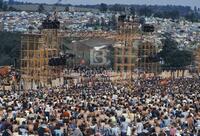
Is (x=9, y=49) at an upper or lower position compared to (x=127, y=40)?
lower

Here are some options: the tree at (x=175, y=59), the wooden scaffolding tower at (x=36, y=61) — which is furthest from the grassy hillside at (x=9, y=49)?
the wooden scaffolding tower at (x=36, y=61)

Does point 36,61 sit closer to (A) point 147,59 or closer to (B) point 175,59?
(A) point 147,59

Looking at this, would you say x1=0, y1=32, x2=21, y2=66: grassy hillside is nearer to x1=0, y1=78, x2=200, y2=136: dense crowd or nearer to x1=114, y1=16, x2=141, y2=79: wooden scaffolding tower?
x1=114, y1=16, x2=141, y2=79: wooden scaffolding tower

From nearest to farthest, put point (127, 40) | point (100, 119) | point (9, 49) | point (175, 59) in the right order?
point (100, 119) → point (127, 40) → point (175, 59) → point (9, 49)

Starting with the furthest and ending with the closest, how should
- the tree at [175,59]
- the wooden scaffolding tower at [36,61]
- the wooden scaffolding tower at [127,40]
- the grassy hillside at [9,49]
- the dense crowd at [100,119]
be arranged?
the tree at [175,59] → the grassy hillside at [9,49] → the wooden scaffolding tower at [127,40] → the wooden scaffolding tower at [36,61] → the dense crowd at [100,119]

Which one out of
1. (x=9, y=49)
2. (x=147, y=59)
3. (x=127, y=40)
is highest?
(x=127, y=40)

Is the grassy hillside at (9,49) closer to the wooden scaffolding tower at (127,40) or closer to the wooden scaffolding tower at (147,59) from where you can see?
the wooden scaffolding tower at (147,59)

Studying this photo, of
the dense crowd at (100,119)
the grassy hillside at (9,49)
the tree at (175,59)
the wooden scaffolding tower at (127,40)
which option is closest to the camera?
the dense crowd at (100,119)

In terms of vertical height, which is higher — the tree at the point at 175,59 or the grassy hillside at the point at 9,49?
the grassy hillside at the point at 9,49

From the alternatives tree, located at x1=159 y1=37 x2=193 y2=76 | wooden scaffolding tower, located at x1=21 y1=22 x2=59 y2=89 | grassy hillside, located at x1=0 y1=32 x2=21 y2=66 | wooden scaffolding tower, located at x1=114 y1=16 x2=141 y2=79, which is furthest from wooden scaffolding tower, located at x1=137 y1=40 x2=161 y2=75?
tree, located at x1=159 y1=37 x2=193 y2=76

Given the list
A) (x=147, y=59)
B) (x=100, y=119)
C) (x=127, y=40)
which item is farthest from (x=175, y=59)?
(x=100, y=119)
